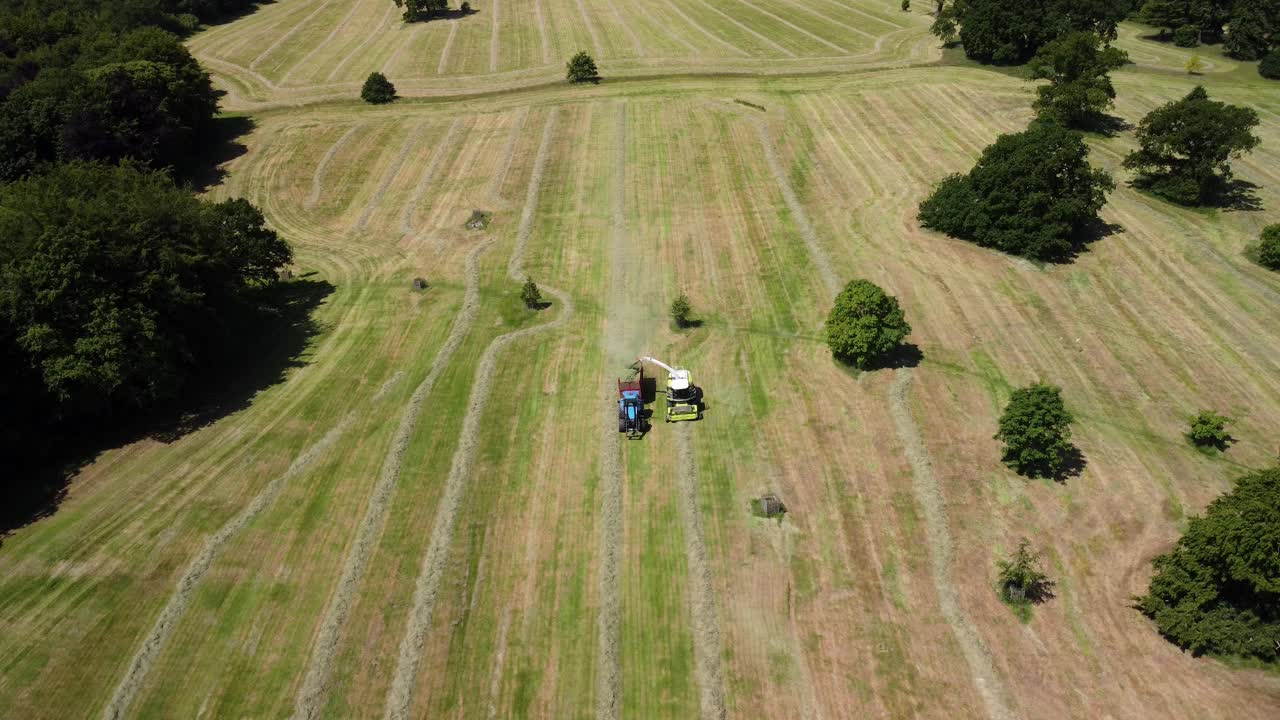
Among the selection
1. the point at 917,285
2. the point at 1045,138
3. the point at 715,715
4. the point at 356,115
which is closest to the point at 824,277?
the point at 917,285

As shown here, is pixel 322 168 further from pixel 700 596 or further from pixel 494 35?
pixel 700 596

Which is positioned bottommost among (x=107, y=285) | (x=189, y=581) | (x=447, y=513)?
(x=189, y=581)

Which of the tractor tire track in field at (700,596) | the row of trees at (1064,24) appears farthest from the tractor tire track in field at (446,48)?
the tractor tire track in field at (700,596)

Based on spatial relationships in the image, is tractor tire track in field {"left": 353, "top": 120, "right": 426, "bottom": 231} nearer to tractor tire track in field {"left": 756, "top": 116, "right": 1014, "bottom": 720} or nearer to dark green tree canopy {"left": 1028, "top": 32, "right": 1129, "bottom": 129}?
tractor tire track in field {"left": 756, "top": 116, "right": 1014, "bottom": 720}

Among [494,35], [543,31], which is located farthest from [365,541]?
[543,31]

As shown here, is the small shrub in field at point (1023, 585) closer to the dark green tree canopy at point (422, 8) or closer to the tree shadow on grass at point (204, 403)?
the tree shadow on grass at point (204, 403)

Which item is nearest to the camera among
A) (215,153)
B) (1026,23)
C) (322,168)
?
(322,168)
